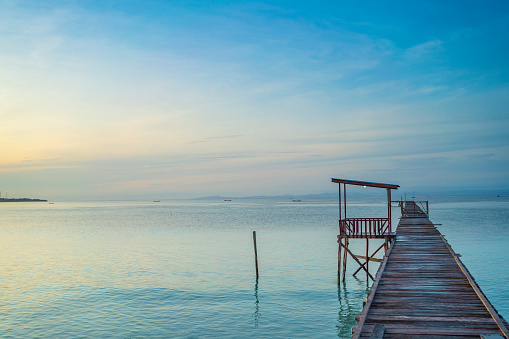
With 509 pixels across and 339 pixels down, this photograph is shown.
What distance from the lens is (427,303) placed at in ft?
30.8

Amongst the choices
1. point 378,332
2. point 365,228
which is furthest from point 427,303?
point 365,228

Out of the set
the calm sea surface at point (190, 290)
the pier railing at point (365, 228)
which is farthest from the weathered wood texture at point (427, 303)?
the pier railing at point (365, 228)

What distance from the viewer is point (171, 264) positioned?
2867cm

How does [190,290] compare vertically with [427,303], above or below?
below

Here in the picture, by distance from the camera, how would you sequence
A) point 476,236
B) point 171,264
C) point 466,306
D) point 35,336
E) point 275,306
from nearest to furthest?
point 466,306, point 35,336, point 275,306, point 171,264, point 476,236

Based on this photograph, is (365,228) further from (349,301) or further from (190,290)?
(190,290)

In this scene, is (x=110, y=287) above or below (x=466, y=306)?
below

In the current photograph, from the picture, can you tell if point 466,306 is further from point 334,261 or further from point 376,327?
point 334,261

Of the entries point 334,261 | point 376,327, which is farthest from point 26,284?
point 376,327

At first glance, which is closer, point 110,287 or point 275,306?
point 275,306

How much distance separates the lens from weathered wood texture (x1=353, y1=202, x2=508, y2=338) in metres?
7.62

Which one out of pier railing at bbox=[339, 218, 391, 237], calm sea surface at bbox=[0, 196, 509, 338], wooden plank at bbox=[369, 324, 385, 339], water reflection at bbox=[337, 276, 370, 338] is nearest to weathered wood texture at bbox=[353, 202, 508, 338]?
wooden plank at bbox=[369, 324, 385, 339]

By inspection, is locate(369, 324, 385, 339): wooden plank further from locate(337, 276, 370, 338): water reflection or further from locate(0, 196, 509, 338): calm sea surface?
locate(337, 276, 370, 338): water reflection

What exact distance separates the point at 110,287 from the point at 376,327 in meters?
17.9
